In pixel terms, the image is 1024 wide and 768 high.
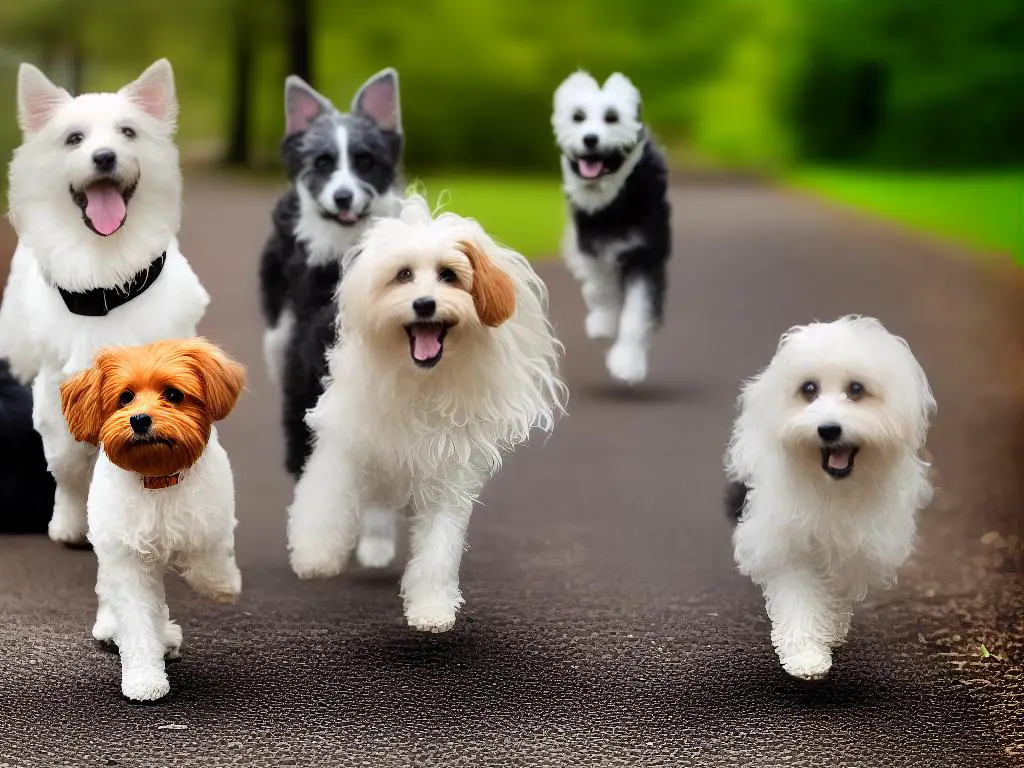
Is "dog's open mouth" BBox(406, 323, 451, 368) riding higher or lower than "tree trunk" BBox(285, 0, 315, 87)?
lower

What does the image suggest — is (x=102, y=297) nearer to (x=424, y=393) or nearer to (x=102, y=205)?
(x=102, y=205)

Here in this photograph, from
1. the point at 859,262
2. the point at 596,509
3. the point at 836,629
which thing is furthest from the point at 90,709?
the point at 859,262

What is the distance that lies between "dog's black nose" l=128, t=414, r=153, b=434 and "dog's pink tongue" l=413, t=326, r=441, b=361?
0.58 metres

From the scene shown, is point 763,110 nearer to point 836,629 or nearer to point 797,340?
point 797,340

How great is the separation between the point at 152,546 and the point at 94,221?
709 mm

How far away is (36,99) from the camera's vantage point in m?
2.69

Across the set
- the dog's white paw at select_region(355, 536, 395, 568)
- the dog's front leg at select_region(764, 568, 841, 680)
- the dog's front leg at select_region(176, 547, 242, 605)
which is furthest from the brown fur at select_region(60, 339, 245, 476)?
the dog's front leg at select_region(764, 568, 841, 680)

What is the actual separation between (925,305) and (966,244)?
22cm

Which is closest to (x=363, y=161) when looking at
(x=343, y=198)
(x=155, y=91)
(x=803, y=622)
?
(x=343, y=198)

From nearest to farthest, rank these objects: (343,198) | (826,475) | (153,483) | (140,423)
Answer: (140,423) → (153,483) → (826,475) → (343,198)

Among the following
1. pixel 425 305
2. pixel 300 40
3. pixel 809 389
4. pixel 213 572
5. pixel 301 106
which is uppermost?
pixel 300 40

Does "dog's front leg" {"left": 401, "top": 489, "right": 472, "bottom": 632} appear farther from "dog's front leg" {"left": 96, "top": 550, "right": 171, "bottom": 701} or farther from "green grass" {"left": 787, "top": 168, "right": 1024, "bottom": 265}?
"green grass" {"left": 787, "top": 168, "right": 1024, "bottom": 265}

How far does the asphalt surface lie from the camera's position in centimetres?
265

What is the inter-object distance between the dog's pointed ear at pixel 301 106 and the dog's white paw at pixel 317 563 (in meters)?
1.02
